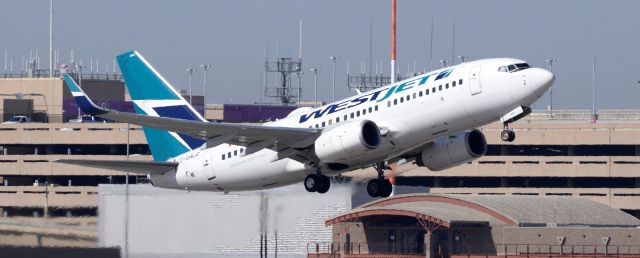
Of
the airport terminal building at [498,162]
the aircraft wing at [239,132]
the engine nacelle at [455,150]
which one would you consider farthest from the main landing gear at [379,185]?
the airport terminal building at [498,162]

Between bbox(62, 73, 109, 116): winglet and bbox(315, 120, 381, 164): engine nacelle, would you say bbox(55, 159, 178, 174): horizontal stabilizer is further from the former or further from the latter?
bbox(315, 120, 381, 164): engine nacelle

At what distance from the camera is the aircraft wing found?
7212 cm

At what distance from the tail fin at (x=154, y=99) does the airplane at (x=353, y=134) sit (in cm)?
17

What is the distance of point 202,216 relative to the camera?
86062 millimetres

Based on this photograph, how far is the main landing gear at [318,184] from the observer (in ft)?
245

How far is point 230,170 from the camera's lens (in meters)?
77.5

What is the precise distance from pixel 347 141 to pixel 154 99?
1661 cm

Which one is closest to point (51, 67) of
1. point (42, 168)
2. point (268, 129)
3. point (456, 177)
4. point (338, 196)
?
point (42, 168)

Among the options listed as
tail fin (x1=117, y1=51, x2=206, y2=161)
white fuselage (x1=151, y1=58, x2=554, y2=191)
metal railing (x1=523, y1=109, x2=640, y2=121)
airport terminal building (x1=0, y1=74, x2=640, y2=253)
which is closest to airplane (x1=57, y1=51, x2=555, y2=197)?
white fuselage (x1=151, y1=58, x2=554, y2=191)

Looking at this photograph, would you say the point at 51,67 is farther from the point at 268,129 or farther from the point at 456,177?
the point at 268,129

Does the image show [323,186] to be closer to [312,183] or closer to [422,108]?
[312,183]

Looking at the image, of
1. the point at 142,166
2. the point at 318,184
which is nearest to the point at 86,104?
the point at 142,166

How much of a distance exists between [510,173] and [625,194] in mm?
11187

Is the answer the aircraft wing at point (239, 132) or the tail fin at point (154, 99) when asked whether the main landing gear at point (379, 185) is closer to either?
the aircraft wing at point (239, 132)
